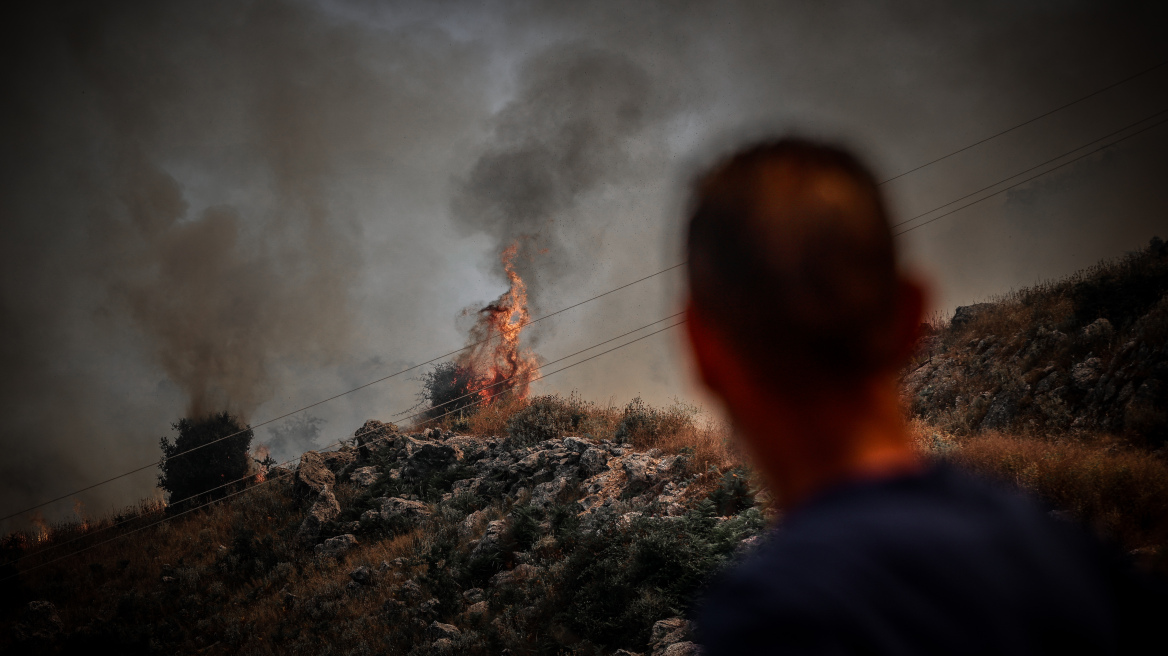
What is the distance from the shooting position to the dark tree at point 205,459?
28.0 metres

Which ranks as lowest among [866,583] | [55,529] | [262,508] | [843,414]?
[866,583]

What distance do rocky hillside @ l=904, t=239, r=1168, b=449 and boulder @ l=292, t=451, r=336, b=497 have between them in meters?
A: 20.6

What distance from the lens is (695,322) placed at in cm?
1068

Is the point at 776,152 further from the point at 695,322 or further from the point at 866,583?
the point at 866,583

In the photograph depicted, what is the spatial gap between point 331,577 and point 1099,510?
16.1 meters

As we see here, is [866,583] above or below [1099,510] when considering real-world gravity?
above

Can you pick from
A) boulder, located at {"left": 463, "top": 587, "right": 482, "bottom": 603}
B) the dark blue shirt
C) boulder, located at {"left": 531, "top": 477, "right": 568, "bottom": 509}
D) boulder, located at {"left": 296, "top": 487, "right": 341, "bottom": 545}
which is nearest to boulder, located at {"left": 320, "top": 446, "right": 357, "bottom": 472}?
boulder, located at {"left": 296, "top": 487, "right": 341, "bottom": 545}

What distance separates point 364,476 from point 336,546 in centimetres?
427

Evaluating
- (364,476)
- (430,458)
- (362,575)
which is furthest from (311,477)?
(362,575)

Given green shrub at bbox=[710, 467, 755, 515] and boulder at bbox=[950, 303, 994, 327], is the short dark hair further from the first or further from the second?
boulder at bbox=[950, 303, 994, 327]

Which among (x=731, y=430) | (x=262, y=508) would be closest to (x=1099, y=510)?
(x=731, y=430)

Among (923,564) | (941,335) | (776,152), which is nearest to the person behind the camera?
(923,564)

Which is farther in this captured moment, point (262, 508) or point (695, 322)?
point (262, 508)

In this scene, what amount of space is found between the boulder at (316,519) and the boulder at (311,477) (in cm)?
191
